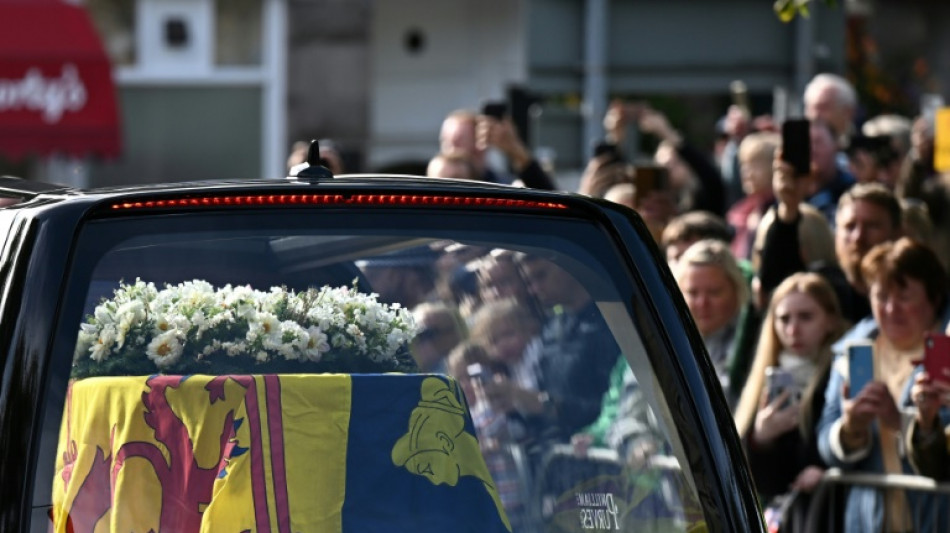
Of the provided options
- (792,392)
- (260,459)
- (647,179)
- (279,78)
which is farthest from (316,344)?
(279,78)

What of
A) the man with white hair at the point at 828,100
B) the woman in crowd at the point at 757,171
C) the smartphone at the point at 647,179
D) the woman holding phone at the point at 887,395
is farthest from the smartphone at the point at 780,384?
the man with white hair at the point at 828,100

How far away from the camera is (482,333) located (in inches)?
130

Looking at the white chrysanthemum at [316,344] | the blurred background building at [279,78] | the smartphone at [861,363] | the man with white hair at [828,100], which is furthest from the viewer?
the blurred background building at [279,78]

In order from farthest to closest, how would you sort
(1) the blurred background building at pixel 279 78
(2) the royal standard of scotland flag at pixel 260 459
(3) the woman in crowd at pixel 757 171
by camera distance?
(1) the blurred background building at pixel 279 78
(3) the woman in crowd at pixel 757 171
(2) the royal standard of scotland flag at pixel 260 459

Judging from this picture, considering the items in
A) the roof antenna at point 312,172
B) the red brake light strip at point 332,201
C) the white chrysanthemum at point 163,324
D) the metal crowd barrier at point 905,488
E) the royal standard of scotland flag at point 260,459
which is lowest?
the metal crowd barrier at point 905,488

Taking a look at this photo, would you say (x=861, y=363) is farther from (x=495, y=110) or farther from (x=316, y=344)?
(x=495, y=110)

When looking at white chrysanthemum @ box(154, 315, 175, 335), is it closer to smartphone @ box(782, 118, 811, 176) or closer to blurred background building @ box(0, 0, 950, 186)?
smartphone @ box(782, 118, 811, 176)

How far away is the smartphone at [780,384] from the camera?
20.5 feet

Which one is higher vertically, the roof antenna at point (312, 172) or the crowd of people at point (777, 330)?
the roof antenna at point (312, 172)

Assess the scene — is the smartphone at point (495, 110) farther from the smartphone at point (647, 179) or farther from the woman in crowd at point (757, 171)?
the woman in crowd at point (757, 171)

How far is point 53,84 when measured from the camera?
16.1 meters

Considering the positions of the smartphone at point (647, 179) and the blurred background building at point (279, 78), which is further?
the blurred background building at point (279, 78)

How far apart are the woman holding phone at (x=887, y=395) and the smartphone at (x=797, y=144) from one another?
2.49 feet

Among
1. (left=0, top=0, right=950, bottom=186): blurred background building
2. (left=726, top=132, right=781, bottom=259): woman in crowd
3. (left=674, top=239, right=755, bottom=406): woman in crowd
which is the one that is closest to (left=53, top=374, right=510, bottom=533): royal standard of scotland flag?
(left=674, top=239, right=755, bottom=406): woman in crowd
